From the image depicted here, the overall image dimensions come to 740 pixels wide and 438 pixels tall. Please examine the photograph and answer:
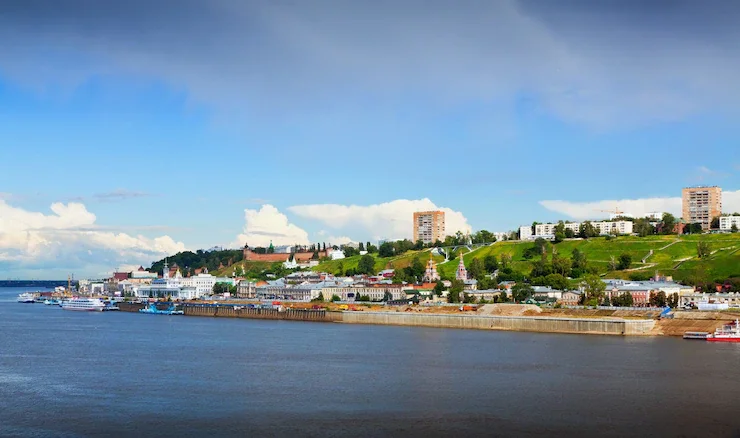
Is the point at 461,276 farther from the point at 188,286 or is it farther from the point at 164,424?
the point at 164,424

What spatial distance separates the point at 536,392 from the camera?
34.7 meters

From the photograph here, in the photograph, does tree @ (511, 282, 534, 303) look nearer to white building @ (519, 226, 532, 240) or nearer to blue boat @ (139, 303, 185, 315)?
blue boat @ (139, 303, 185, 315)

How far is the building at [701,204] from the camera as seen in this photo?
150375 millimetres

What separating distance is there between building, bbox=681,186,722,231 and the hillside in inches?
1104

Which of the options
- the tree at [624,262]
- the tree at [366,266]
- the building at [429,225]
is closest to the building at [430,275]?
the tree at [366,266]

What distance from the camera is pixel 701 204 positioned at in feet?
Result: 499

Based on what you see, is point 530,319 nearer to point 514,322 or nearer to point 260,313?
point 514,322

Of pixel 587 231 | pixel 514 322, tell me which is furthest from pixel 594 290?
pixel 587 231

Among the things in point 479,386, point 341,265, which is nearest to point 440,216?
point 341,265

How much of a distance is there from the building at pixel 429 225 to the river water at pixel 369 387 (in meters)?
129

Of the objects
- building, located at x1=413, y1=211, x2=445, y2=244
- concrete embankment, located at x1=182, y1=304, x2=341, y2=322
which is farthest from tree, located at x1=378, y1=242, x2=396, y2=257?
concrete embankment, located at x1=182, y1=304, x2=341, y2=322

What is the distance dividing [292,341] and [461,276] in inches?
2508

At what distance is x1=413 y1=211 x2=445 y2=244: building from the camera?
188500 millimetres

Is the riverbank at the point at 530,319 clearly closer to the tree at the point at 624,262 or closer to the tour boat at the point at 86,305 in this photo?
the tour boat at the point at 86,305
